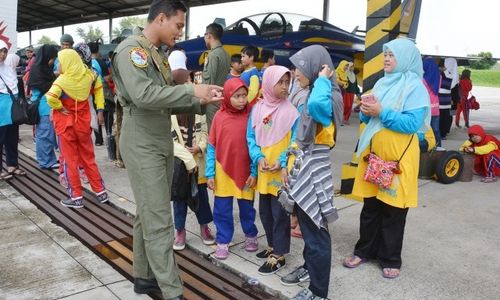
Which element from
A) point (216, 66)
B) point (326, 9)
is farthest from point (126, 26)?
point (216, 66)

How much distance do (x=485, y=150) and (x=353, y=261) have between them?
11.8 ft

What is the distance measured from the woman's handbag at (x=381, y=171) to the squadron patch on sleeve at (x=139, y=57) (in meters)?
1.70

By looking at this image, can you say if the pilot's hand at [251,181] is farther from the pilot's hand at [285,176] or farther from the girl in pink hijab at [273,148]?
the pilot's hand at [285,176]

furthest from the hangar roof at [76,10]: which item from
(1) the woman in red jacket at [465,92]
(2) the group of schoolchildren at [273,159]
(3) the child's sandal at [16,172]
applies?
(2) the group of schoolchildren at [273,159]

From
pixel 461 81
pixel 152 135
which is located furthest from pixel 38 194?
pixel 461 81

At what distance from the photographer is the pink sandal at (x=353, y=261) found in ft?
10.5

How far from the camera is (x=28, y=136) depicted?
870 centimetres

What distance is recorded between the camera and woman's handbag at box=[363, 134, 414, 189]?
2.89m

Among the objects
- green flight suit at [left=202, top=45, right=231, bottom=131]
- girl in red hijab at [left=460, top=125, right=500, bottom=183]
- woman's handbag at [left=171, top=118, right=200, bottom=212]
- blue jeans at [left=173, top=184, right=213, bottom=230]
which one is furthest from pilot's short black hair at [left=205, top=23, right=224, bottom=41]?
girl in red hijab at [left=460, top=125, right=500, bottom=183]

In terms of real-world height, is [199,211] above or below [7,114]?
below

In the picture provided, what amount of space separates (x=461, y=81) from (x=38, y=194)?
10.5m

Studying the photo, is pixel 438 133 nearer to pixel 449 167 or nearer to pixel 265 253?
pixel 449 167

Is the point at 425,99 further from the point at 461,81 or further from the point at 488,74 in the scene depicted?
the point at 488,74

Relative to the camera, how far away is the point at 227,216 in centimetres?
330
